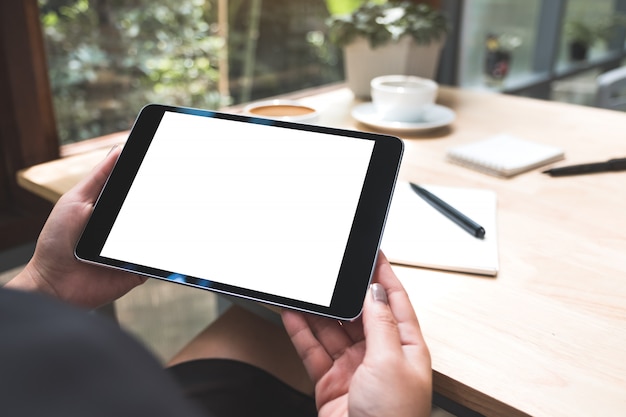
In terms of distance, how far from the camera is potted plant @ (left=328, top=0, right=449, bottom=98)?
4.08ft

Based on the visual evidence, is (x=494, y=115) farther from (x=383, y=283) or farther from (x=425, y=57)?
(x=383, y=283)

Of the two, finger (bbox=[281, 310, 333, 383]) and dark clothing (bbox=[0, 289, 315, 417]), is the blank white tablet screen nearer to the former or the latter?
finger (bbox=[281, 310, 333, 383])

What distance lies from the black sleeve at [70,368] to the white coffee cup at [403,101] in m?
0.92

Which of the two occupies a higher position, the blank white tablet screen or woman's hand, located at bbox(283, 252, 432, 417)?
the blank white tablet screen

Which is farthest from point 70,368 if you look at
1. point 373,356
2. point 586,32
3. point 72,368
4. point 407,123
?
point 586,32

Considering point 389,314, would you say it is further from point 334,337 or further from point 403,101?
point 403,101

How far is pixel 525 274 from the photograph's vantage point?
0.61 meters

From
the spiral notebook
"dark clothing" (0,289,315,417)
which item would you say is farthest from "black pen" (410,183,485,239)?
"dark clothing" (0,289,315,417)

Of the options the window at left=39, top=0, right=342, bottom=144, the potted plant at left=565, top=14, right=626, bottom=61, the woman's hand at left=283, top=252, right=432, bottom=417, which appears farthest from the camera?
the potted plant at left=565, top=14, right=626, bottom=61

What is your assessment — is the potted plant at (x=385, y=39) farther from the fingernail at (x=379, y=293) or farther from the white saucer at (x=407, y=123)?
the fingernail at (x=379, y=293)

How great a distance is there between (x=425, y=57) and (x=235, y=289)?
959mm

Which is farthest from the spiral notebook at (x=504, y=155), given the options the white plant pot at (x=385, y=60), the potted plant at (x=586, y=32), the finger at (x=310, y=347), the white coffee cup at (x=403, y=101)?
the potted plant at (x=586, y=32)

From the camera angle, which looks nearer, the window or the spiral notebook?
the spiral notebook

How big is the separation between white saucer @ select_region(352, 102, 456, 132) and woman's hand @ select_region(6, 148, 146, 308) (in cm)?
55
